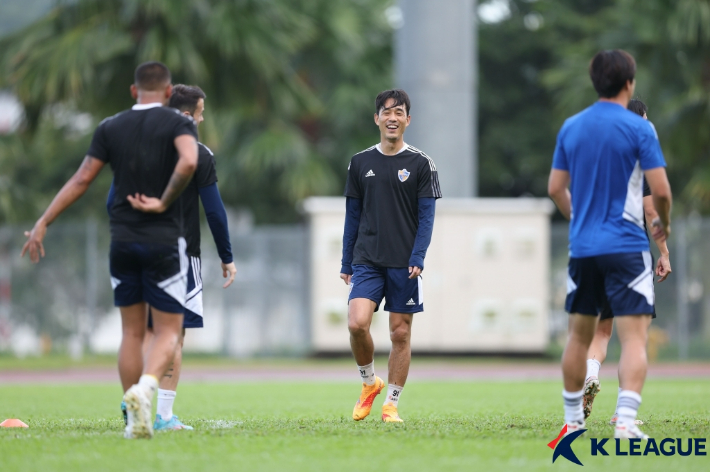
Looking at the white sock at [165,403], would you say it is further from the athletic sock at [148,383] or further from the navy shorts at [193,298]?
the athletic sock at [148,383]

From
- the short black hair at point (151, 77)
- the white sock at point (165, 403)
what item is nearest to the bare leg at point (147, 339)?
the white sock at point (165, 403)

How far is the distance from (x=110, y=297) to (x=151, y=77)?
17385 millimetres

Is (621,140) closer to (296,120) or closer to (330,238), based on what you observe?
(330,238)

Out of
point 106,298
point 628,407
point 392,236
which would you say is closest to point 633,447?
point 628,407

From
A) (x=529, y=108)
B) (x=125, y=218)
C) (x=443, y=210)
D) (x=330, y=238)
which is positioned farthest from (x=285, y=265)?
(x=125, y=218)

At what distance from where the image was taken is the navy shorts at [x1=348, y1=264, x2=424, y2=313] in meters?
7.34

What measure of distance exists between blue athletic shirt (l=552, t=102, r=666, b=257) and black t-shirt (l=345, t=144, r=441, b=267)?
175 cm

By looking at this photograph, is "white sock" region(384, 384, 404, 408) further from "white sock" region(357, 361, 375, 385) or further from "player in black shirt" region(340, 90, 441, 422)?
"white sock" region(357, 361, 375, 385)

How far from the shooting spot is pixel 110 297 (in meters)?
22.9

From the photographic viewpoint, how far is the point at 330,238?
70.2 feet

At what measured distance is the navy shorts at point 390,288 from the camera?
24.1 ft

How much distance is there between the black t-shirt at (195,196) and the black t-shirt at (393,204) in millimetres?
1180

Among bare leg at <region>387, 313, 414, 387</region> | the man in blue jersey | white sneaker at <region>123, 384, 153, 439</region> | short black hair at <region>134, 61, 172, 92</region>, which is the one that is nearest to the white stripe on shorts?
white sneaker at <region>123, 384, 153, 439</region>

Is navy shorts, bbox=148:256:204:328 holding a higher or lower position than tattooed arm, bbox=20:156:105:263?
lower
